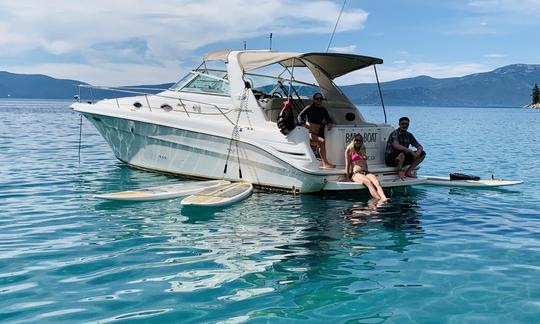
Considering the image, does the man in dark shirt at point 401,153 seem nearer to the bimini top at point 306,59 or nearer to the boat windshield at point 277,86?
the bimini top at point 306,59

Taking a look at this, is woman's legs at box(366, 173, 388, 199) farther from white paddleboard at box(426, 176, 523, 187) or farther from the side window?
the side window

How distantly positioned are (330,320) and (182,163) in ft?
27.8

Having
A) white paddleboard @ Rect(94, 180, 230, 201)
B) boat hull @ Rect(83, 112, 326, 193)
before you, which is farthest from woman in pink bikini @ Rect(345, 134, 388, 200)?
white paddleboard @ Rect(94, 180, 230, 201)

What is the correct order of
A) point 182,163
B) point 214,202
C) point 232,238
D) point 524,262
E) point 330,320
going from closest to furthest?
1. point 330,320
2. point 524,262
3. point 232,238
4. point 214,202
5. point 182,163

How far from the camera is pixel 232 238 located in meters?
7.79

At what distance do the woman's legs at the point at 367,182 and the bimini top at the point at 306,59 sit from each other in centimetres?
290

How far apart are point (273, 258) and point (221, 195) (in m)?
3.57

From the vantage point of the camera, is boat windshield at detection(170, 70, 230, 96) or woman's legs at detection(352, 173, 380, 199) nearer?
woman's legs at detection(352, 173, 380, 199)

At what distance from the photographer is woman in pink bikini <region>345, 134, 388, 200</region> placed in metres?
10.6

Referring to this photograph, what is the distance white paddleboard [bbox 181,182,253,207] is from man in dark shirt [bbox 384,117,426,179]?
3.30 meters

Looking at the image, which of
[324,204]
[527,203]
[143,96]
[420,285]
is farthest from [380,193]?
[143,96]

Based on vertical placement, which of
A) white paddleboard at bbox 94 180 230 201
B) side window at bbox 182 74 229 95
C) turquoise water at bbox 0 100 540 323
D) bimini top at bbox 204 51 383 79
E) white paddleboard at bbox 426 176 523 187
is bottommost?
Result: turquoise water at bbox 0 100 540 323

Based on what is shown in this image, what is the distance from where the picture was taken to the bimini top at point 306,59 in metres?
11.1

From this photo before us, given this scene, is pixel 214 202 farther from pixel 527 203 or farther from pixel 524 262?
pixel 527 203
